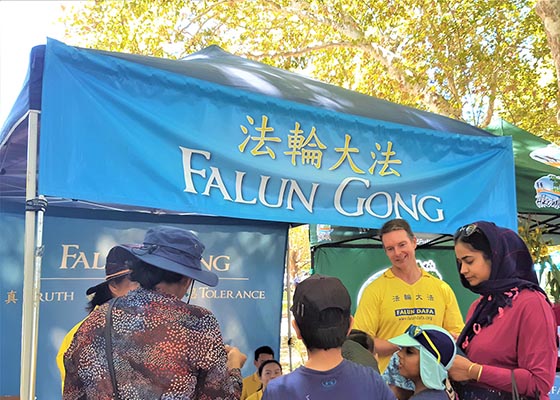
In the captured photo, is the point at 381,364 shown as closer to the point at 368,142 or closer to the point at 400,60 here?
the point at 368,142

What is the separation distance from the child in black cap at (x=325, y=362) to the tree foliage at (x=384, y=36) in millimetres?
6846

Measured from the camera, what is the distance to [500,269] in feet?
6.20

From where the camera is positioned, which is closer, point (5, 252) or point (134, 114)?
point (134, 114)

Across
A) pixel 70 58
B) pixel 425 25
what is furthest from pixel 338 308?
pixel 425 25

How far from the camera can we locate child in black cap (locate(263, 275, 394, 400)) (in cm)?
138

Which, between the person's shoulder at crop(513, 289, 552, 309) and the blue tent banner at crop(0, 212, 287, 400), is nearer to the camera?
the person's shoulder at crop(513, 289, 552, 309)

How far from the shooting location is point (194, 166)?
229 cm

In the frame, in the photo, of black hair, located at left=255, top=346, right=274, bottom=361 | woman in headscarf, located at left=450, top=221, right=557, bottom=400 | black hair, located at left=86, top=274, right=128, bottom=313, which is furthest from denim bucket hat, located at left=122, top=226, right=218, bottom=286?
black hair, located at left=255, top=346, right=274, bottom=361

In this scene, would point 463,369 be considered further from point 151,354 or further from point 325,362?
point 151,354

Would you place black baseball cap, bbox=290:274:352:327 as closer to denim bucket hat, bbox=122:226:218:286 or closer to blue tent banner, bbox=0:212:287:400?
denim bucket hat, bbox=122:226:218:286

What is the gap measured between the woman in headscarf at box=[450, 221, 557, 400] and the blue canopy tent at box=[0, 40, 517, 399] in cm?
82

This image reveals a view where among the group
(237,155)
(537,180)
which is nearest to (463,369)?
(237,155)

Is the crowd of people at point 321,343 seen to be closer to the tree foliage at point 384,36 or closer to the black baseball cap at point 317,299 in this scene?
the black baseball cap at point 317,299

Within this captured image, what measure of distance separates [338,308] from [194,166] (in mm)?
1118
